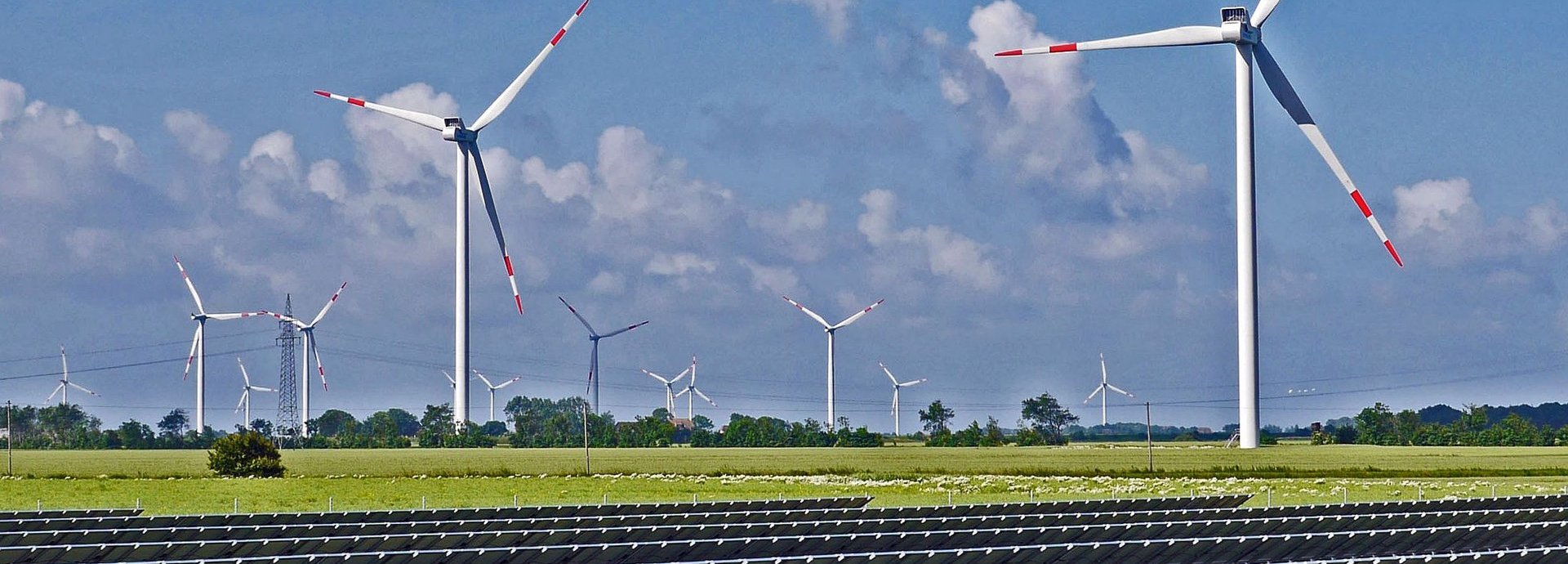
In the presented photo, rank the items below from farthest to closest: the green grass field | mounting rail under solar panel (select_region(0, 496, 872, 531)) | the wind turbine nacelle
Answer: the wind turbine nacelle < the green grass field < mounting rail under solar panel (select_region(0, 496, 872, 531))

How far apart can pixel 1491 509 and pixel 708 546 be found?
33.9 meters

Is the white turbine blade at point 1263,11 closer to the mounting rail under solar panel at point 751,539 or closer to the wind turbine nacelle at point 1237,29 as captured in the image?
the wind turbine nacelle at point 1237,29

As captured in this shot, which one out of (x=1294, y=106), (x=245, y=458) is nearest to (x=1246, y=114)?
(x=1294, y=106)

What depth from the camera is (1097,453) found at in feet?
635

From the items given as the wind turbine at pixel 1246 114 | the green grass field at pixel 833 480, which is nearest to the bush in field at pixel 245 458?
the green grass field at pixel 833 480

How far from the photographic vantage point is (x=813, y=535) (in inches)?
2162

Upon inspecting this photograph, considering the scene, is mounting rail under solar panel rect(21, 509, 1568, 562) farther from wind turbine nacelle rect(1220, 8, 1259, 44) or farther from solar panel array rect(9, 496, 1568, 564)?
wind turbine nacelle rect(1220, 8, 1259, 44)

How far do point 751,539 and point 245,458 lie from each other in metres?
105

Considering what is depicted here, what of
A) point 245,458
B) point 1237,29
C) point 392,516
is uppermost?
point 1237,29

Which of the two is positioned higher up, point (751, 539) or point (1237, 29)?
point (1237, 29)

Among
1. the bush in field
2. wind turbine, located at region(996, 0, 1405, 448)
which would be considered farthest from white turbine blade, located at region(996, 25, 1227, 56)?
the bush in field

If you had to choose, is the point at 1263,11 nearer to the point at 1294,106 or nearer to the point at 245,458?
the point at 1294,106

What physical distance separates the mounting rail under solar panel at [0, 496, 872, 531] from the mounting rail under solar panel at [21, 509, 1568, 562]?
343 inches

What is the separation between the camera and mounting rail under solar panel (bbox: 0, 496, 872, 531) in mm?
62562
